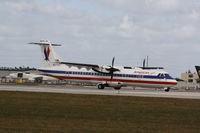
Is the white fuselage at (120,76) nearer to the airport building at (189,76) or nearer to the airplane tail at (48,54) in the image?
the airplane tail at (48,54)

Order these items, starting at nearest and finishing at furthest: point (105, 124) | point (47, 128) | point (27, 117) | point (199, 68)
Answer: point (47, 128), point (105, 124), point (27, 117), point (199, 68)

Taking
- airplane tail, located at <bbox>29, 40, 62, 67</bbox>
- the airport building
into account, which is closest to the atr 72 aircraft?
airplane tail, located at <bbox>29, 40, 62, 67</bbox>

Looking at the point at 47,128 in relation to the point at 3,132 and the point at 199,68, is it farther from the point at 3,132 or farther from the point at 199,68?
the point at 199,68

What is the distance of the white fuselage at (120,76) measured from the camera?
66.5 m

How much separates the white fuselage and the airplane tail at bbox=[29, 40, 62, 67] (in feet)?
4.68

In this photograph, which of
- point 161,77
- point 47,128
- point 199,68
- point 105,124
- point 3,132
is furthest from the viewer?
point 161,77

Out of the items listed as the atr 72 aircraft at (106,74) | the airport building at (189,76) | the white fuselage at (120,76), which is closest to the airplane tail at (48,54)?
the atr 72 aircraft at (106,74)

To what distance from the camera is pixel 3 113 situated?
950 inches

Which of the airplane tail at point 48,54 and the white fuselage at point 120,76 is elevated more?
the airplane tail at point 48,54

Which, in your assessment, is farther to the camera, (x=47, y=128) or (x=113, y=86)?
(x=113, y=86)

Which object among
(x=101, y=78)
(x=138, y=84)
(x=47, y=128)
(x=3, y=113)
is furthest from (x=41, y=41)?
(x=47, y=128)

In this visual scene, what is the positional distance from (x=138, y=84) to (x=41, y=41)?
18.5 meters

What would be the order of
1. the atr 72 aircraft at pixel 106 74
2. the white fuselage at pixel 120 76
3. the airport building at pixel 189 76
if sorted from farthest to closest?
the airport building at pixel 189 76 → the atr 72 aircraft at pixel 106 74 → the white fuselage at pixel 120 76

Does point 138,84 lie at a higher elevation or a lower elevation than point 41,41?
lower
